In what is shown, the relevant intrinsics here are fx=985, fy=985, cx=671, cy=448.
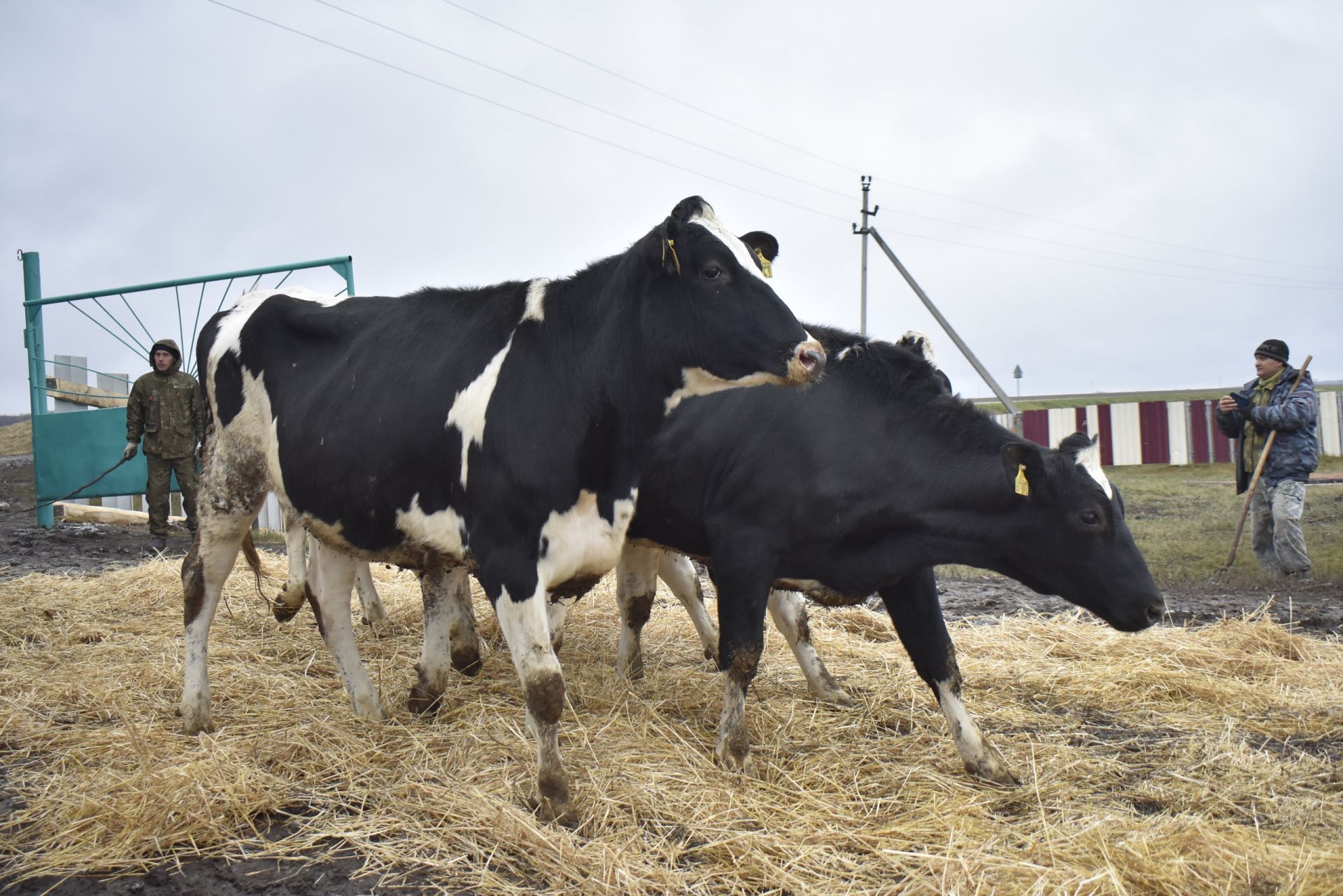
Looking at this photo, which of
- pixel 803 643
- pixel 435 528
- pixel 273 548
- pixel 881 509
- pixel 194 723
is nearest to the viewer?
pixel 435 528

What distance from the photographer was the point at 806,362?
341 centimetres

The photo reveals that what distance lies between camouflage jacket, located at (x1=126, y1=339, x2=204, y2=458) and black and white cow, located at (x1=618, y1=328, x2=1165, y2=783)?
791 cm

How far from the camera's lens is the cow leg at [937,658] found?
406cm

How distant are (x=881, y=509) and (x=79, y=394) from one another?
1306cm

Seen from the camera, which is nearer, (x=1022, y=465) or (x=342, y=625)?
(x=1022, y=465)

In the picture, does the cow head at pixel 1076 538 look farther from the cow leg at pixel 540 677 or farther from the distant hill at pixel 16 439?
the distant hill at pixel 16 439

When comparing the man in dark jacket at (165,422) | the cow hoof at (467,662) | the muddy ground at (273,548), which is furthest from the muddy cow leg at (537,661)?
the man in dark jacket at (165,422)

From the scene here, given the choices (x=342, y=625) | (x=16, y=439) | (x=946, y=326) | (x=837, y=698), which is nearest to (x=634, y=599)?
(x=837, y=698)

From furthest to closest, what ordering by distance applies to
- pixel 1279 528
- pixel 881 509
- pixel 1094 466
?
1. pixel 1279 528
2. pixel 881 509
3. pixel 1094 466

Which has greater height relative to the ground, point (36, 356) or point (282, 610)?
point (36, 356)

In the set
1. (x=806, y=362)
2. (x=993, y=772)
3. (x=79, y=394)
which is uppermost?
(x=79, y=394)

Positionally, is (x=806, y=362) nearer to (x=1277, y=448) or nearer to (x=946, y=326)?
(x=1277, y=448)

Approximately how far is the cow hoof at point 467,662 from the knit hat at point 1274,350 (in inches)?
312

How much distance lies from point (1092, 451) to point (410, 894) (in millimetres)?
3192
